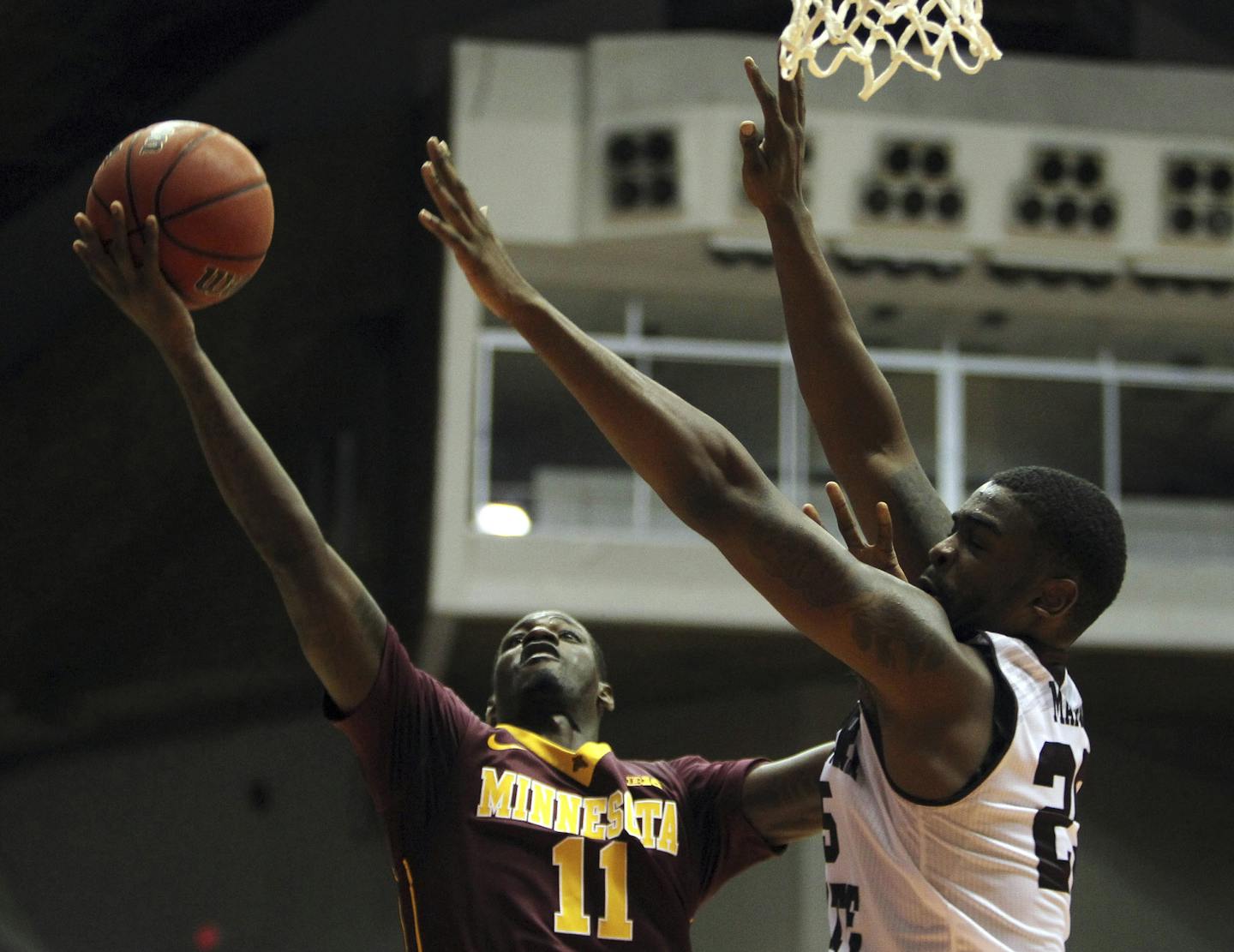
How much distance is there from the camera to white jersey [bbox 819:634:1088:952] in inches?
131

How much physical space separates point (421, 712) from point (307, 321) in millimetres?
13157

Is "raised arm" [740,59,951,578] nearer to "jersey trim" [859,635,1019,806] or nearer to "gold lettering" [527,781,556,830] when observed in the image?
"jersey trim" [859,635,1019,806]

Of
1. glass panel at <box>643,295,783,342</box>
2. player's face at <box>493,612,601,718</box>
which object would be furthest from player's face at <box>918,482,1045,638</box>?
glass panel at <box>643,295,783,342</box>

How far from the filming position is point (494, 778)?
4.56 m

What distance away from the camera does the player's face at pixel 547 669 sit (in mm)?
4906

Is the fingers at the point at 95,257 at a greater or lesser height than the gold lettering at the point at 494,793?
Answer: greater

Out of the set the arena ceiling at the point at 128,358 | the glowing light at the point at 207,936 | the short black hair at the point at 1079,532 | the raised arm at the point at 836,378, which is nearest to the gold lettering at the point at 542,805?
the raised arm at the point at 836,378

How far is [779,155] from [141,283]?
1.42 metres

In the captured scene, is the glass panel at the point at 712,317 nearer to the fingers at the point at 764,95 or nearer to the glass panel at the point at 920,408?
the glass panel at the point at 920,408

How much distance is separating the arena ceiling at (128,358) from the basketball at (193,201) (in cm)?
872

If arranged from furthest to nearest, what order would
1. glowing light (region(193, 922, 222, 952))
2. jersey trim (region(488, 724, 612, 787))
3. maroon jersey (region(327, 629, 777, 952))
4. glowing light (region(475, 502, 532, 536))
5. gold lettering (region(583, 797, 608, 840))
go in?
1. glowing light (region(193, 922, 222, 952))
2. glowing light (region(475, 502, 532, 536))
3. jersey trim (region(488, 724, 612, 787))
4. gold lettering (region(583, 797, 608, 840))
5. maroon jersey (region(327, 629, 777, 952))

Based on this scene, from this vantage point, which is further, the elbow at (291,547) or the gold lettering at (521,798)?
the gold lettering at (521,798)

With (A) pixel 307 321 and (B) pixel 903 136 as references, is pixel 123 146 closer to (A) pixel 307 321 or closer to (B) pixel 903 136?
(B) pixel 903 136

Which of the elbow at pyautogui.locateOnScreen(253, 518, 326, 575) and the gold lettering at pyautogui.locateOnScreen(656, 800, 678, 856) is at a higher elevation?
the elbow at pyautogui.locateOnScreen(253, 518, 326, 575)
